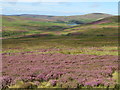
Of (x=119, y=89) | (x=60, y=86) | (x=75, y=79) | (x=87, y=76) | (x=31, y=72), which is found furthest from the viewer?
(x=31, y=72)

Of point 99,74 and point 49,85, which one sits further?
point 99,74

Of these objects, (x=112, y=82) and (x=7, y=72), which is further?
(x=7, y=72)

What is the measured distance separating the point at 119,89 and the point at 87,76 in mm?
2779

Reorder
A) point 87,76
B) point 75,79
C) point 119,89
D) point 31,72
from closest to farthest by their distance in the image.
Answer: point 119,89 → point 75,79 → point 87,76 → point 31,72

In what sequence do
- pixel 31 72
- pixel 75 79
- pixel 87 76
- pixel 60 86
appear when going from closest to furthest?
pixel 60 86 → pixel 75 79 → pixel 87 76 → pixel 31 72

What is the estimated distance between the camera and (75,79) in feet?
37.2

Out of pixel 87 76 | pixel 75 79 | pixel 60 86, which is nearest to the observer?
pixel 60 86

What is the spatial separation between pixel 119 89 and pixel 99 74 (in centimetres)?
287

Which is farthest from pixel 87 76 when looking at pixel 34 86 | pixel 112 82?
pixel 34 86

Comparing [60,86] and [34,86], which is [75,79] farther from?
[34,86]

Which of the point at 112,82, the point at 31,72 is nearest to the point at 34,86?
the point at 31,72

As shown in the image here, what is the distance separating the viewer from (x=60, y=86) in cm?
1051

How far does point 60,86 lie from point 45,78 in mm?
1836

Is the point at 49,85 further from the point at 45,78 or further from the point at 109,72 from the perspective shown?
the point at 109,72
